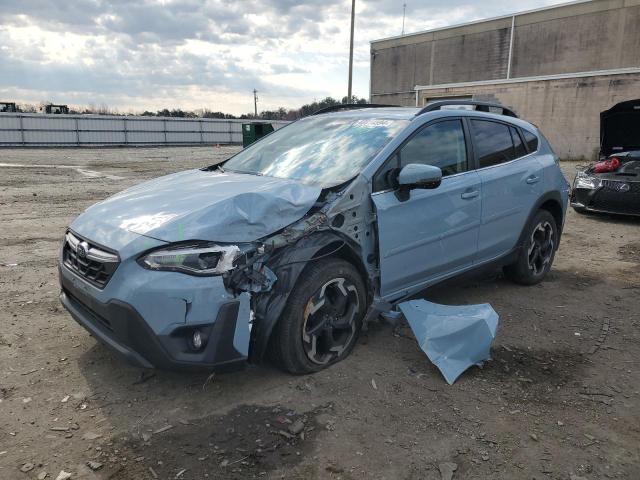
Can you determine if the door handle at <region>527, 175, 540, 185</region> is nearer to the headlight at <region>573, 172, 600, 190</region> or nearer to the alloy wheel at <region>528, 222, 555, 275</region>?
the alloy wheel at <region>528, 222, 555, 275</region>

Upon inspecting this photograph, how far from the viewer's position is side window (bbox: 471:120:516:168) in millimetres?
4320

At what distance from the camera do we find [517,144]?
4.82m

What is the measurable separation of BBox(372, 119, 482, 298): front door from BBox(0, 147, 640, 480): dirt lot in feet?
1.28

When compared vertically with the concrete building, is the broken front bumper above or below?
below

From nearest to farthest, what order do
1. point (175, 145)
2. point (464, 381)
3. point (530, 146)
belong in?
point (464, 381), point (530, 146), point (175, 145)

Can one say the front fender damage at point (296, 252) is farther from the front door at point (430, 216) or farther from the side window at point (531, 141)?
the side window at point (531, 141)

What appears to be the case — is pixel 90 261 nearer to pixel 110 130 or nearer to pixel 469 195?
pixel 469 195

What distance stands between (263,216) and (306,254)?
0.34 m

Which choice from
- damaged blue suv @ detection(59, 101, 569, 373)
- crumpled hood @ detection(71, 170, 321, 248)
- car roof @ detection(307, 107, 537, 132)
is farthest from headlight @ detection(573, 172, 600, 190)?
crumpled hood @ detection(71, 170, 321, 248)

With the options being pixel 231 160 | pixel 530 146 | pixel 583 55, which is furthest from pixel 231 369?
pixel 583 55

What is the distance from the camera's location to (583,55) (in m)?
35.3

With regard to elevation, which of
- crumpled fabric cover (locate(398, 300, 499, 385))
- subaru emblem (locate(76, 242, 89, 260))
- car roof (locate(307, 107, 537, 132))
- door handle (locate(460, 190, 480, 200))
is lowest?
crumpled fabric cover (locate(398, 300, 499, 385))

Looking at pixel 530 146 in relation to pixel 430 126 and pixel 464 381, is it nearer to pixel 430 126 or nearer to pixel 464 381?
pixel 430 126

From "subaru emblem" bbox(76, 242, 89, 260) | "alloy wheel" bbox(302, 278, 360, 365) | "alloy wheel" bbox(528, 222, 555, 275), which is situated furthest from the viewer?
"alloy wheel" bbox(528, 222, 555, 275)
